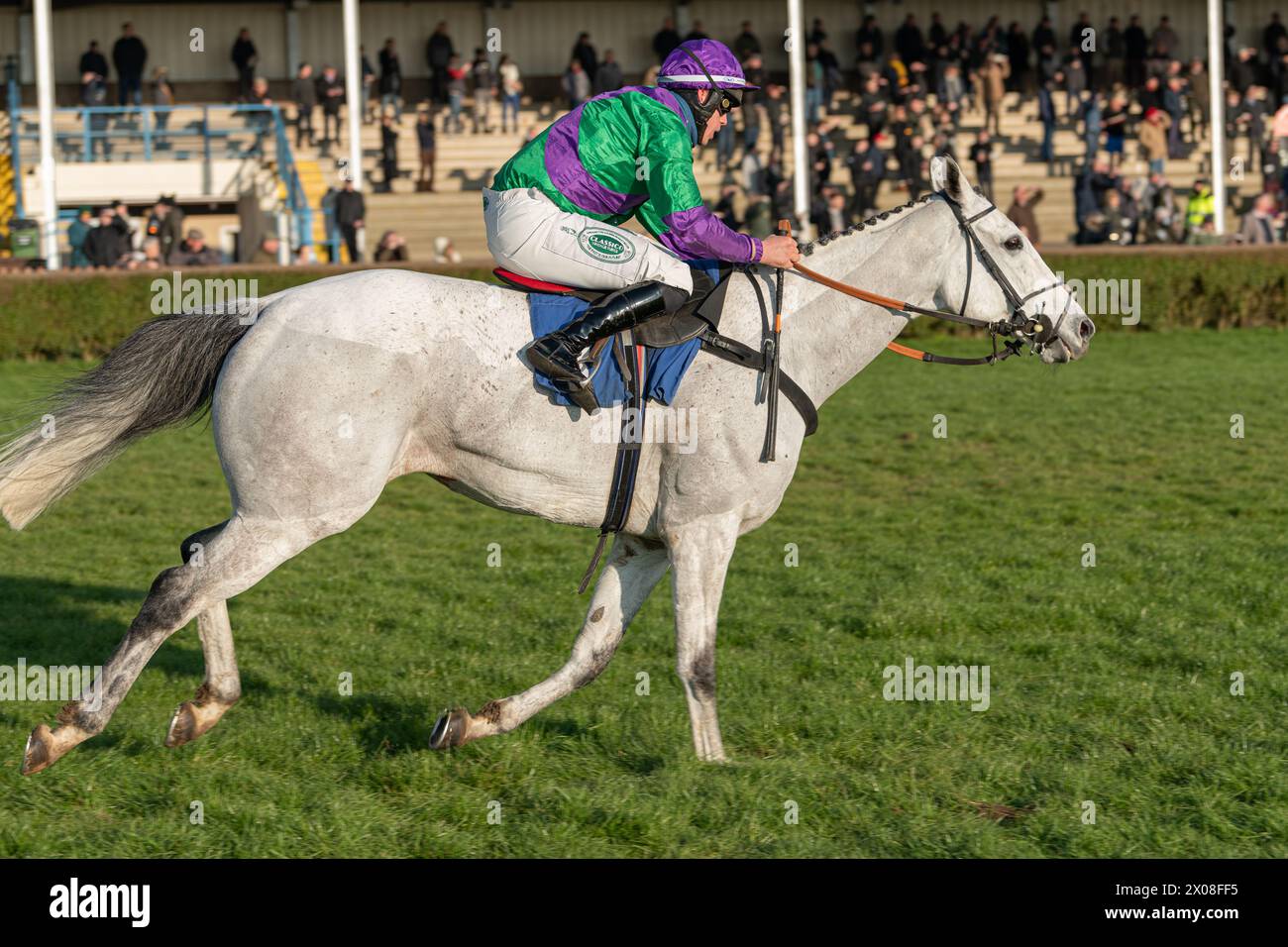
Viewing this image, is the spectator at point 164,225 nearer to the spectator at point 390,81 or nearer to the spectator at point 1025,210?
the spectator at point 390,81

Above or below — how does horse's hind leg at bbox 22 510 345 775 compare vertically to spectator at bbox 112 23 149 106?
below

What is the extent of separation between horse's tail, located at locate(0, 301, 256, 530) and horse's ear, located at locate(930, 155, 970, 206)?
7.78ft

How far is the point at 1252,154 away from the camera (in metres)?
28.0

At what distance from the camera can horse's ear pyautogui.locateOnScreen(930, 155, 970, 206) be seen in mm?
5586

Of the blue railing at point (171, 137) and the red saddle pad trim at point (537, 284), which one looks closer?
the red saddle pad trim at point (537, 284)

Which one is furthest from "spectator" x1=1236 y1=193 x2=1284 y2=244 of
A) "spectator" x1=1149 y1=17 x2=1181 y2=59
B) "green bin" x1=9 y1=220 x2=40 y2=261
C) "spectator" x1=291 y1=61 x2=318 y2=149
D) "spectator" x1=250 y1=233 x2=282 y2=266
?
"green bin" x1=9 y1=220 x2=40 y2=261

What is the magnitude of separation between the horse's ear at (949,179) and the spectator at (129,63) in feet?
79.9

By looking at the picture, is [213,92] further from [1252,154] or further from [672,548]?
[672,548]

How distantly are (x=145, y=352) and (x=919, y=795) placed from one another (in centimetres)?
288

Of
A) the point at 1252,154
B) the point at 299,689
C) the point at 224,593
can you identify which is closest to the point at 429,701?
the point at 299,689

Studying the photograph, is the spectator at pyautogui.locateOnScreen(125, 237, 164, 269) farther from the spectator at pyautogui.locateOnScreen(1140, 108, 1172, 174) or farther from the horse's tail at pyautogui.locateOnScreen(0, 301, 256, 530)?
the horse's tail at pyautogui.locateOnScreen(0, 301, 256, 530)

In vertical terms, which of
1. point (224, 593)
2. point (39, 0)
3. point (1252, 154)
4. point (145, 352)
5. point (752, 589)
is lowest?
point (752, 589)

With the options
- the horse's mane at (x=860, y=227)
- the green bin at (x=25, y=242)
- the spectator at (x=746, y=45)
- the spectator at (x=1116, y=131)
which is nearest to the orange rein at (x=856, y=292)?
the horse's mane at (x=860, y=227)

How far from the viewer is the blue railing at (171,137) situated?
23953 mm
